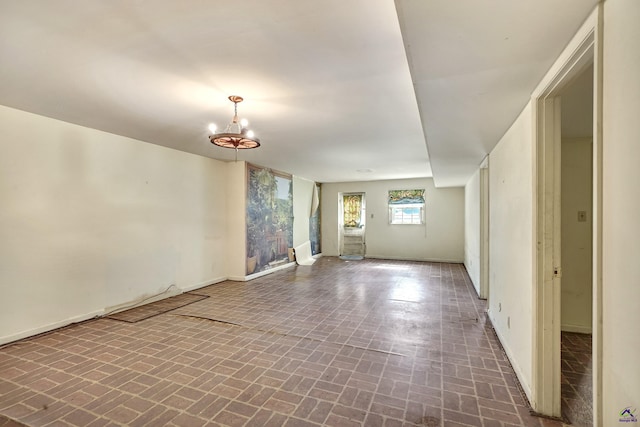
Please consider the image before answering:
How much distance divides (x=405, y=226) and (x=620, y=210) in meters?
7.89

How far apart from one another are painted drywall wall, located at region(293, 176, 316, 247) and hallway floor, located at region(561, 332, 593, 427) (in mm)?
6081

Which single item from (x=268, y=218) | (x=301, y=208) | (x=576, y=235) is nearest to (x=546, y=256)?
(x=576, y=235)

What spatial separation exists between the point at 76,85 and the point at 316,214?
7356mm

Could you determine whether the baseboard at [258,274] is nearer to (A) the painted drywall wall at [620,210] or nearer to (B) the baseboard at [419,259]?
(B) the baseboard at [419,259]

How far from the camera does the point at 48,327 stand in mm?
3281

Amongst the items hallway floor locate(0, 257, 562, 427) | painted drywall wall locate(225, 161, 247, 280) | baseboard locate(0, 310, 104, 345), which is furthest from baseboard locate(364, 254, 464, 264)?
baseboard locate(0, 310, 104, 345)

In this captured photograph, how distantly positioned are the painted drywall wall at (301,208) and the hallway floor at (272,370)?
13.0 ft

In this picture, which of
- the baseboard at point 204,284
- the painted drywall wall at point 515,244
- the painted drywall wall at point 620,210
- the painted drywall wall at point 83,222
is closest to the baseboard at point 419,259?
the baseboard at point 204,284

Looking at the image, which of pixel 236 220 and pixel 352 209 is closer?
pixel 236 220

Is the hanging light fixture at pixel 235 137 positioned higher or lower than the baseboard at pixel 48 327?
higher

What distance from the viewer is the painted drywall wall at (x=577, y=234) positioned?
3.20 m

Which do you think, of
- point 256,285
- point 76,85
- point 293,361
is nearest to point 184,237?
point 256,285

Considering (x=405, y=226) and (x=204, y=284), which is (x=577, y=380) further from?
(x=405, y=226)

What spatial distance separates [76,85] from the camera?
8.20ft
